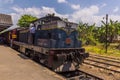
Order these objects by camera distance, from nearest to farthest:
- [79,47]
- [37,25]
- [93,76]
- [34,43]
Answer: [93,76] < [79,47] < [37,25] < [34,43]

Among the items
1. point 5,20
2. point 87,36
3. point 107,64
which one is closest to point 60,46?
point 107,64

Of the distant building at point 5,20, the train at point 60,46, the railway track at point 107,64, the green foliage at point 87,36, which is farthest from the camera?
the distant building at point 5,20

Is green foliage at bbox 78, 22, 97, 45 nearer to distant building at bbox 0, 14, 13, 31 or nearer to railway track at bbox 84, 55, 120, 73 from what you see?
distant building at bbox 0, 14, 13, 31

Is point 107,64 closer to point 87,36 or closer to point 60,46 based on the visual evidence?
point 60,46

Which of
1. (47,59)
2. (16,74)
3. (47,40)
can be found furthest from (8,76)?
(47,40)

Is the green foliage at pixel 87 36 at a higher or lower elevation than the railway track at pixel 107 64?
higher

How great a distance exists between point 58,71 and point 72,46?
72.9 inches

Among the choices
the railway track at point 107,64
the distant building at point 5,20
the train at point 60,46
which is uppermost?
the distant building at point 5,20

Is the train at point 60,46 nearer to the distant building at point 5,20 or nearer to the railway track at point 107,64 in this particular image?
the railway track at point 107,64

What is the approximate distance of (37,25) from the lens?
38.3 ft

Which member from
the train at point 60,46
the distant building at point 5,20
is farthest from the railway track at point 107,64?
the distant building at point 5,20

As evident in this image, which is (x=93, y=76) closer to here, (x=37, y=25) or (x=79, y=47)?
(x=79, y=47)

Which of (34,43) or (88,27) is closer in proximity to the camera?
(34,43)

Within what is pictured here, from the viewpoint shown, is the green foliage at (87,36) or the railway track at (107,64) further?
the green foliage at (87,36)
